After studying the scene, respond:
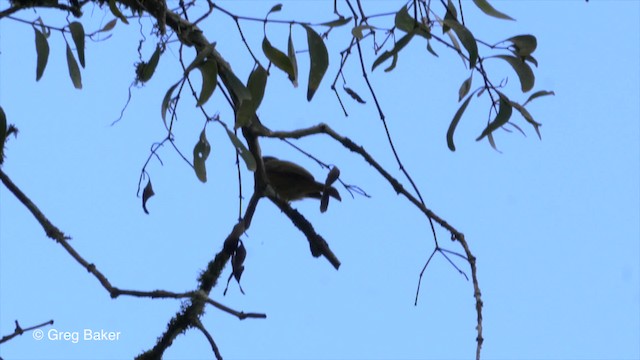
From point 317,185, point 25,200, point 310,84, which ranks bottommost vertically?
point 25,200

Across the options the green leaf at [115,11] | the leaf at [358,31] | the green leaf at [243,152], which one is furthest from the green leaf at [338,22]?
the green leaf at [115,11]

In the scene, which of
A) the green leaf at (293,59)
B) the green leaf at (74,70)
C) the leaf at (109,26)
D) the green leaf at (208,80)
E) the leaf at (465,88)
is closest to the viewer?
the green leaf at (208,80)

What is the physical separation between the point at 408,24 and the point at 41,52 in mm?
695

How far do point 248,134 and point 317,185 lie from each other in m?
0.30

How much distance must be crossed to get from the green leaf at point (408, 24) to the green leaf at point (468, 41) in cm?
6

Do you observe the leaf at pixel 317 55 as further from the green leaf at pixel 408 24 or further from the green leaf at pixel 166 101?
the green leaf at pixel 166 101

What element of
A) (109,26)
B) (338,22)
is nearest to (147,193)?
(109,26)

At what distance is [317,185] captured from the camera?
2.37 meters

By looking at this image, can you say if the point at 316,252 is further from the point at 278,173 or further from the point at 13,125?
the point at 13,125

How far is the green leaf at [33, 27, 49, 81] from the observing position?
2.05 m

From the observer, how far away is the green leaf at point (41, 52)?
2.05 meters

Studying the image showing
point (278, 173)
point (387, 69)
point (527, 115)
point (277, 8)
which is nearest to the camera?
point (277, 8)

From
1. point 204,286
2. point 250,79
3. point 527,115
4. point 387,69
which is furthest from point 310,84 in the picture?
point 204,286

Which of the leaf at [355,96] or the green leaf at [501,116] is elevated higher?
the leaf at [355,96]
